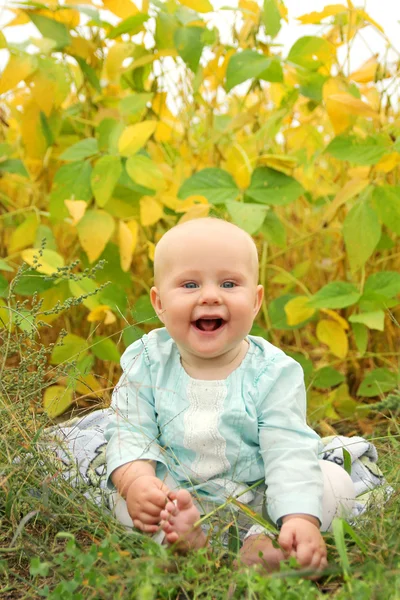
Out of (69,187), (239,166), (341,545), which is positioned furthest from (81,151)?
(341,545)

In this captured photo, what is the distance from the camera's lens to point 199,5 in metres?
2.10

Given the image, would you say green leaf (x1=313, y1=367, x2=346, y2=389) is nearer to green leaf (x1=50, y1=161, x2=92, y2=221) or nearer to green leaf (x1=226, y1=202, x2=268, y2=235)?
green leaf (x1=226, y1=202, x2=268, y2=235)

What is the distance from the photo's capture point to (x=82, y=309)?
231 cm

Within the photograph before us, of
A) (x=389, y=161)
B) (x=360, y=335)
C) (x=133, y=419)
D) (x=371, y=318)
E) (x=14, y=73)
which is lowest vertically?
(x=360, y=335)

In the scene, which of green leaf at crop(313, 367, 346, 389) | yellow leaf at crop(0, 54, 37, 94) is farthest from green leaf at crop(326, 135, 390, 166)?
yellow leaf at crop(0, 54, 37, 94)

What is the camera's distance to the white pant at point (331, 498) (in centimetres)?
139

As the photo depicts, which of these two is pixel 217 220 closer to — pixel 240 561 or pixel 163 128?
pixel 240 561

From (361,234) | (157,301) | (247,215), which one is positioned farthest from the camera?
(361,234)

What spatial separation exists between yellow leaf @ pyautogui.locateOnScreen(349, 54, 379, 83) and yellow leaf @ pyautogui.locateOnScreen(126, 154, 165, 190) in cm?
60

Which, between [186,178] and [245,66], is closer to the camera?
[245,66]

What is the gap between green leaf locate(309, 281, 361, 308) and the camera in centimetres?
197

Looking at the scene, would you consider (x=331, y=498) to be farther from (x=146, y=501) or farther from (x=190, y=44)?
(x=190, y=44)

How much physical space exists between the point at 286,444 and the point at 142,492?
25 cm

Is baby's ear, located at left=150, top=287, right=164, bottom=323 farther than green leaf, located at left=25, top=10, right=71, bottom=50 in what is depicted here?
No
